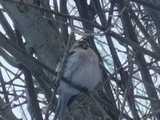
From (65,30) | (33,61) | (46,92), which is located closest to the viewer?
(33,61)

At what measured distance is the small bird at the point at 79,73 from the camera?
162 inches

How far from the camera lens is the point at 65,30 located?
4.43 meters

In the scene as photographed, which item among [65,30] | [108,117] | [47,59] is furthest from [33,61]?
[65,30]

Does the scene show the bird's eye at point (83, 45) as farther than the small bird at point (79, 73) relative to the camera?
Yes

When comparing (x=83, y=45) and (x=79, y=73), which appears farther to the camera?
(x=83, y=45)

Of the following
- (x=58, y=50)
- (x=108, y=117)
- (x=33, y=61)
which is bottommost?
(x=108, y=117)

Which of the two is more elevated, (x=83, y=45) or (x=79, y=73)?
(x=83, y=45)

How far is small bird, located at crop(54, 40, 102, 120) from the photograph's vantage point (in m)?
4.11

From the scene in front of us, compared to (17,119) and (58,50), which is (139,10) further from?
(17,119)

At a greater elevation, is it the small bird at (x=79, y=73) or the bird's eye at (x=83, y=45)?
the bird's eye at (x=83, y=45)

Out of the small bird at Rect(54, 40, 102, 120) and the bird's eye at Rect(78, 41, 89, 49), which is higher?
the bird's eye at Rect(78, 41, 89, 49)

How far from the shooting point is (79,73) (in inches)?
163

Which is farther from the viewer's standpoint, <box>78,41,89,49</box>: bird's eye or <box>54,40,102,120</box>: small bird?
<box>78,41,89,49</box>: bird's eye

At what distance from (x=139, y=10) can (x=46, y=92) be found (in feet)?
4.36
